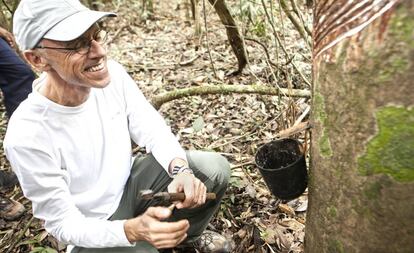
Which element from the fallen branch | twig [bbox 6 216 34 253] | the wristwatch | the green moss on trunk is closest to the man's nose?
the wristwatch

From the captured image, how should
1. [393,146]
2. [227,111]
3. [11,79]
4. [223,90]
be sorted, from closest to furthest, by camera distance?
1. [393,146]
2. [11,79]
3. [223,90]
4. [227,111]

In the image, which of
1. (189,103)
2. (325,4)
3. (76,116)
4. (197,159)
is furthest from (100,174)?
(189,103)

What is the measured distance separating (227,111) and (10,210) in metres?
2.21

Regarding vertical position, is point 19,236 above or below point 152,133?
below

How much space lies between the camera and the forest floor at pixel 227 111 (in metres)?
2.81

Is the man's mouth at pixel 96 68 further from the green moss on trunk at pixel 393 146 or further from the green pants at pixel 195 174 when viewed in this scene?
the green moss on trunk at pixel 393 146

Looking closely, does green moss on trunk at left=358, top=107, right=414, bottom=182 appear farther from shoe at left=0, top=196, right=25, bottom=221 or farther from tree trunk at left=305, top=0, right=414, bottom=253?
shoe at left=0, top=196, right=25, bottom=221

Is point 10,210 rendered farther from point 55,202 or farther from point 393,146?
point 393,146

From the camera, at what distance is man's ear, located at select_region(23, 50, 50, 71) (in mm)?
1959

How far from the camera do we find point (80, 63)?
1.96 meters

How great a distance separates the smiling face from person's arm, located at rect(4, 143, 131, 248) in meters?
0.39

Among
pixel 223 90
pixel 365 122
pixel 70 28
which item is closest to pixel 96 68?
pixel 70 28

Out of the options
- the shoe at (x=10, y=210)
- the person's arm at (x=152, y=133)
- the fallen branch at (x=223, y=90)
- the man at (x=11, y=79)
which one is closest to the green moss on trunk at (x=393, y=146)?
the person's arm at (x=152, y=133)

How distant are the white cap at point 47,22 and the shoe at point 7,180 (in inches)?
75.9
